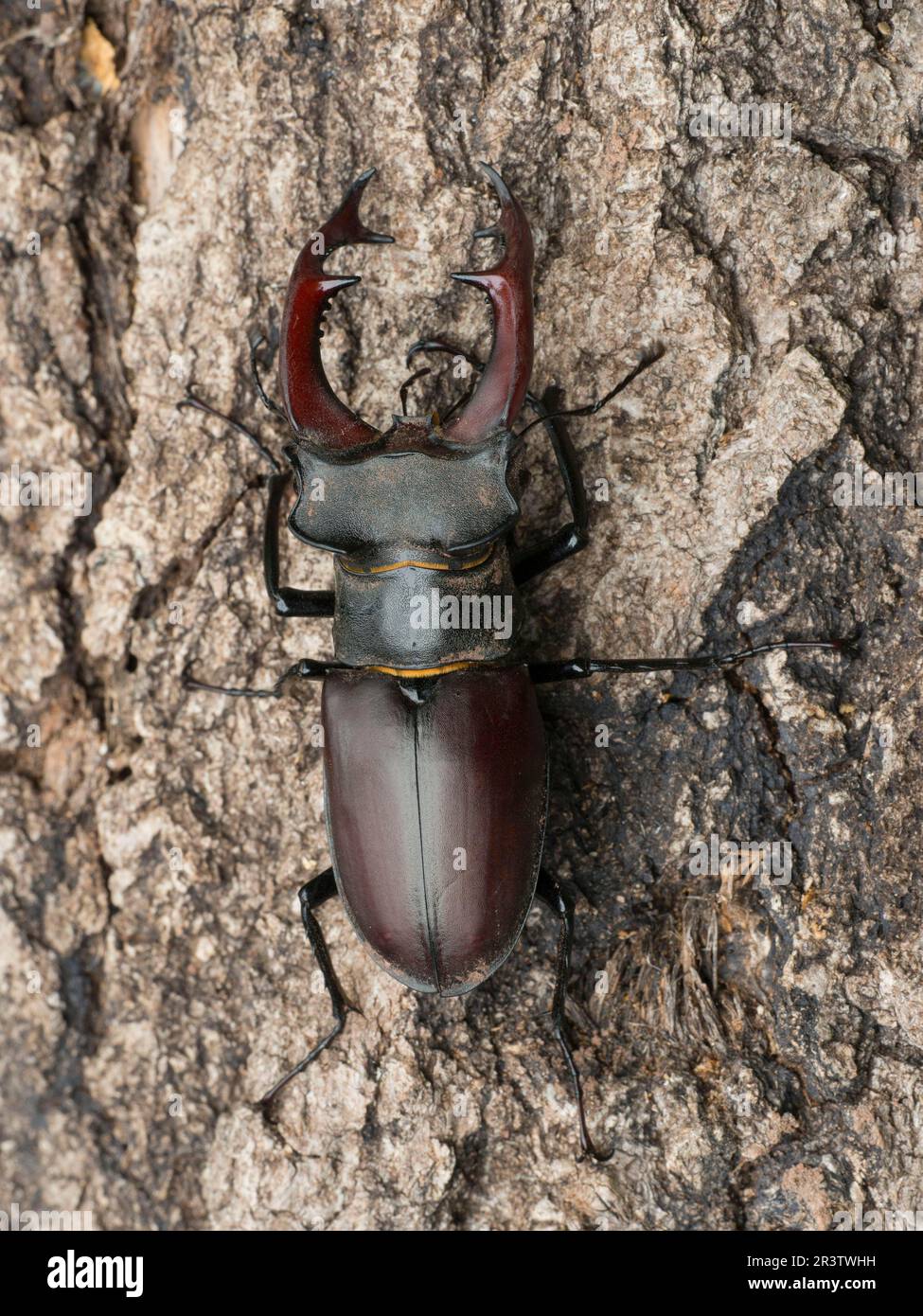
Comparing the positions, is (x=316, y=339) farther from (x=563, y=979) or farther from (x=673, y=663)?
(x=563, y=979)

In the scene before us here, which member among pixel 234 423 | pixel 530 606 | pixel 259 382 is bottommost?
pixel 530 606

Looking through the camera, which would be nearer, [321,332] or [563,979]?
[321,332]

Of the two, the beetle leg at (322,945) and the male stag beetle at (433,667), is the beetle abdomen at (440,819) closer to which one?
the male stag beetle at (433,667)

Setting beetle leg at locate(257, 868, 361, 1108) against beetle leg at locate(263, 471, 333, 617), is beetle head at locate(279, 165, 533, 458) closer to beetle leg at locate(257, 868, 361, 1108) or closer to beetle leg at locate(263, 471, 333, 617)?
beetle leg at locate(263, 471, 333, 617)

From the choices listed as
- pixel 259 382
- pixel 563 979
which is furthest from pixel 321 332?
pixel 563 979

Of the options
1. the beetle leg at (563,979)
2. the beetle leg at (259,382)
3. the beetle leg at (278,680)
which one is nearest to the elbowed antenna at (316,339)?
the beetle leg at (259,382)

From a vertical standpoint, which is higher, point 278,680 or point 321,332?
point 321,332

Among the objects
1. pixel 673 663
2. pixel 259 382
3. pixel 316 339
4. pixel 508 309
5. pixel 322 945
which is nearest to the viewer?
pixel 508 309

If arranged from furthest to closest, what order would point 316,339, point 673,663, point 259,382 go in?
point 259,382
point 673,663
point 316,339
